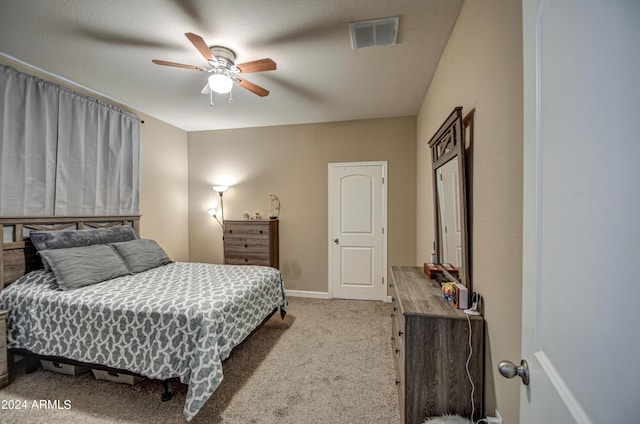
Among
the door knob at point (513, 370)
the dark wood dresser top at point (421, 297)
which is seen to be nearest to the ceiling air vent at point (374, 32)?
the dark wood dresser top at point (421, 297)

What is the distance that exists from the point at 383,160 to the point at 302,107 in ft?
4.62

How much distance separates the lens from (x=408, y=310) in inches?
59.4

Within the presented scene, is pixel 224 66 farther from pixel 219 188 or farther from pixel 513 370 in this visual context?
pixel 513 370

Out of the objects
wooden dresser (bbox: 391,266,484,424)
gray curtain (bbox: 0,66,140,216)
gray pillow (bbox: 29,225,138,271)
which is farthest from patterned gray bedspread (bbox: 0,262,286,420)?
wooden dresser (bbox: 391,266,484,424)

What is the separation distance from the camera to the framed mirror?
162 centimetres

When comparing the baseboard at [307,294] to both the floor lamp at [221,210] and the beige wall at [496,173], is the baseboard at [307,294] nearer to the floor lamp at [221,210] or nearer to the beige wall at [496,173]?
the floor lamp at [221,210]

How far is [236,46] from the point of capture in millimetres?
2229

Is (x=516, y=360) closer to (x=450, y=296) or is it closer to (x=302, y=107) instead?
(x=450, y=296)

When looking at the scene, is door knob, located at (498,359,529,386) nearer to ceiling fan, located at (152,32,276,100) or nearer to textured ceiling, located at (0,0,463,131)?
textured ceiling, located at (0,0,463,131)

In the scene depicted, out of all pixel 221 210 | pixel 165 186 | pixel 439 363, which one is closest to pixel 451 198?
pixel 439 363

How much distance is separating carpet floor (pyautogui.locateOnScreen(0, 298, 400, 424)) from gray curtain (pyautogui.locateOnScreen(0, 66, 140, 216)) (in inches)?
61.9

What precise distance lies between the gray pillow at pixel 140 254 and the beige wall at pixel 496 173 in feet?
10.4

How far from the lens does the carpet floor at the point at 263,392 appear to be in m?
1.80

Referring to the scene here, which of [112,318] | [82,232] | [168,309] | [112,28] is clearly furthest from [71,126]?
[168,309]
